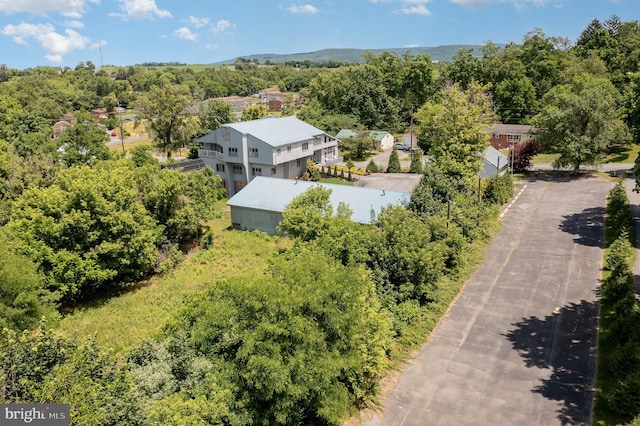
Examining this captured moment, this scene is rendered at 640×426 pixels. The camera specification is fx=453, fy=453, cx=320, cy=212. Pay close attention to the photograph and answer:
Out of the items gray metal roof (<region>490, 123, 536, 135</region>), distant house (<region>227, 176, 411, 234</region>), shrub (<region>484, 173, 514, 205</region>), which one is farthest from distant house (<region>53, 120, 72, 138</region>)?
shrub (<region>484, 173, 514, 205</region>)

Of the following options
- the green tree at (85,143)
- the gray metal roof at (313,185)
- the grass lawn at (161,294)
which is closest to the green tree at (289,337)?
the grass lawn at (161,294)

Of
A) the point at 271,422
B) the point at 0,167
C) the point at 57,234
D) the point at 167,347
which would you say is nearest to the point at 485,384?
the point at 271,422

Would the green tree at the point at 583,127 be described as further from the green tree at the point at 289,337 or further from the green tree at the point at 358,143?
the green tree at the point at 289,337

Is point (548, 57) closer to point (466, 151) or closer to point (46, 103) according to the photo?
point (466, 151)

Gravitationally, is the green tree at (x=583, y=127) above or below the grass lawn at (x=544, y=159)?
above

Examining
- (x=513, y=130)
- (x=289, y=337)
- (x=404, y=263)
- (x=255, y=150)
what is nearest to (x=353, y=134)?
(x=513, y=130)

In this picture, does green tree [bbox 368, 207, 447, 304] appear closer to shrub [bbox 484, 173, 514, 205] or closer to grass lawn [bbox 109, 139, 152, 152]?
shrub [bbox 484, 173, 514, 205]
